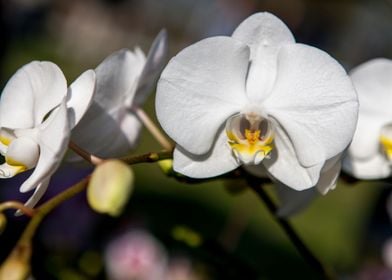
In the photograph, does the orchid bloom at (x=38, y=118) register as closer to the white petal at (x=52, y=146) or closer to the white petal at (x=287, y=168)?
the white petal at (x=52, y=146)

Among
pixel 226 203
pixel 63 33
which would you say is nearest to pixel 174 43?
pixel 63 33

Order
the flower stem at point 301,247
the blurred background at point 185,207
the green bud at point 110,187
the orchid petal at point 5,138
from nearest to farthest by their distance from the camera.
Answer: the green bud at point 110,187 < the orchid petal at point 5,138 < the flower stem at point 301,247 < the blurred background at point 185,207

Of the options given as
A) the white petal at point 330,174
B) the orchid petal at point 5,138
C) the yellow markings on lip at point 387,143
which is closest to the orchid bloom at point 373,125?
the yellow markings on lip at point 387,143

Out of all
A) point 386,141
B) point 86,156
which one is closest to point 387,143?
point 386,141

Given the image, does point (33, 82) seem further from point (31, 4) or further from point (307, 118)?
point (31, 4)

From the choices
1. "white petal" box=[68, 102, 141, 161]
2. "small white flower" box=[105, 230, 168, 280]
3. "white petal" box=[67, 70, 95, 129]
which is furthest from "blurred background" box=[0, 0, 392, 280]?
"white petal" box=[67, 70, 95, 129]

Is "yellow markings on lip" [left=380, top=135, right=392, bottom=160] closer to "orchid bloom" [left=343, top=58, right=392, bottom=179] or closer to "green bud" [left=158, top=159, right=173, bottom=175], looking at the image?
"orchid bloom" [left=343, top=58, right=392, bottom=179]
